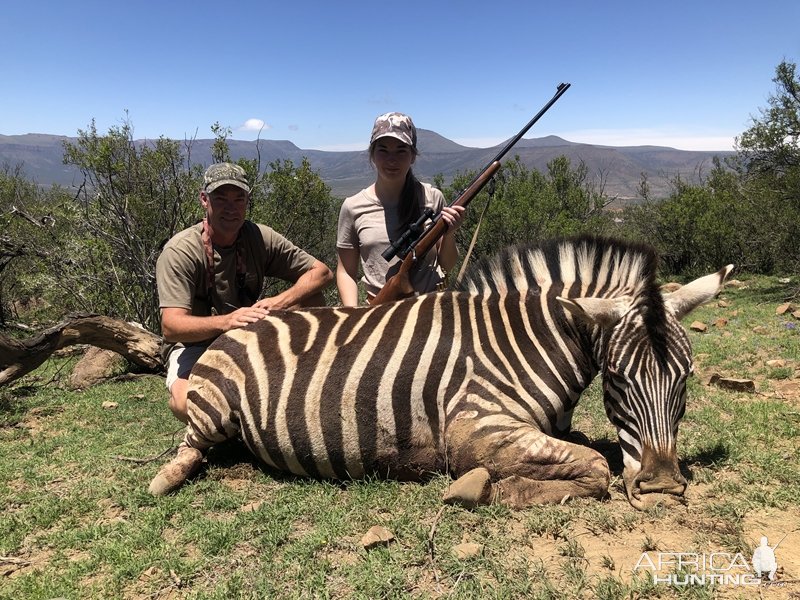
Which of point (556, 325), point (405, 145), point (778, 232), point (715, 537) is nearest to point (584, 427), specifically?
point (556, 325)

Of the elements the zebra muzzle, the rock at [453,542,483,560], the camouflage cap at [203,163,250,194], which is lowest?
the rock at [453,542,483,560]

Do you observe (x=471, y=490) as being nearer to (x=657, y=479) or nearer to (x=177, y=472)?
(x=657, y=479)

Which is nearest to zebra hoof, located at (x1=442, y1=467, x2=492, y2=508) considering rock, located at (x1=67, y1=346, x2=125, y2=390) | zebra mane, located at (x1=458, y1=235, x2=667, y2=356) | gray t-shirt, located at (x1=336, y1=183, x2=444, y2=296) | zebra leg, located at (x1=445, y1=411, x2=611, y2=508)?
zebra leg, located at (x1=445, y1=411, x2=611, y2=508)

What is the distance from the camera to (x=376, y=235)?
4543mm

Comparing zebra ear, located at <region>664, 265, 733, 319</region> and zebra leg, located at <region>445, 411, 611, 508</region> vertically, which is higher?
zebra ear, located at <region>664, 265, 733, 319</region>

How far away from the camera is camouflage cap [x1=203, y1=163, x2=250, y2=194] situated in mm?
3924

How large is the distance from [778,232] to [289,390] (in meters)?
15.6

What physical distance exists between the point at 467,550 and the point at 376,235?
280 centimetres

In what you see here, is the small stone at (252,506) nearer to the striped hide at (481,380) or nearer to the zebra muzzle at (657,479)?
the striped hide at (481,380)

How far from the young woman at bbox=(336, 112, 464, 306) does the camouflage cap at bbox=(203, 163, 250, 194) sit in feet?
3.03

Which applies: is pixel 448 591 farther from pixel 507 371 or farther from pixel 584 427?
pixel 584 427

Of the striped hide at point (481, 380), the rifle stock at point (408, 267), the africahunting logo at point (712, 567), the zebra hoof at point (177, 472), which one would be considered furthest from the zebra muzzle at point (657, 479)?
the zebra hoof at point (177, 472)

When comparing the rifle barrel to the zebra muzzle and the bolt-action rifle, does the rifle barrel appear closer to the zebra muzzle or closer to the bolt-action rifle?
the bolt-action rifle

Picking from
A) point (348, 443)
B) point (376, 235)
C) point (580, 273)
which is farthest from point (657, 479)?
point (376, 235)
